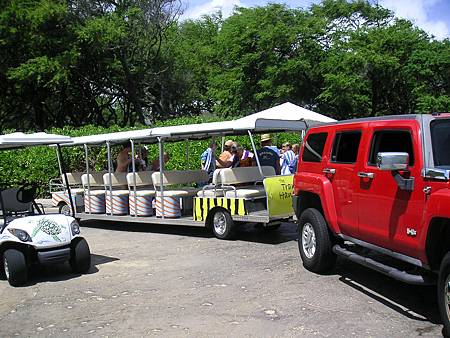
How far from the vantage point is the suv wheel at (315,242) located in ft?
23.1

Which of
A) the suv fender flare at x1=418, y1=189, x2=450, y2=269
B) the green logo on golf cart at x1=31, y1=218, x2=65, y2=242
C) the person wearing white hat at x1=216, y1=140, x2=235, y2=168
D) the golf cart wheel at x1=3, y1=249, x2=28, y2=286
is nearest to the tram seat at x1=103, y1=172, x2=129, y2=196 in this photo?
the person wearing white hat at x1=216, y1=140, x2=235, y2=168

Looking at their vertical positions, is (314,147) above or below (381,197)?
above

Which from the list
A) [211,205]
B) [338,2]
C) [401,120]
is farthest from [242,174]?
[338,2]

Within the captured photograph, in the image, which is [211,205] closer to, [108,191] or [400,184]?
[108,191]

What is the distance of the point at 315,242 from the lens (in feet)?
23.6

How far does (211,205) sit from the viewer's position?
10.4m

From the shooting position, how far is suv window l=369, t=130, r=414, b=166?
5473 millimetres

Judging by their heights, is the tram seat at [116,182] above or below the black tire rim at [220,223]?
above

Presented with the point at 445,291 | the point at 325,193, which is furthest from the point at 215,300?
the point at 445,291

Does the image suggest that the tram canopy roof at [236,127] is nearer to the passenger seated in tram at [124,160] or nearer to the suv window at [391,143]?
the passenger seated in tram at [124,160]

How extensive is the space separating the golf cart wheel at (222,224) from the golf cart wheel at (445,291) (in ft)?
18.4

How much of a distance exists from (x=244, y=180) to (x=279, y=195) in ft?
4.68

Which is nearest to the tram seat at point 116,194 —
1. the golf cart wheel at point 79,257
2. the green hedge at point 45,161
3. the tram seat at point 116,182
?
the tram seat at point 116,182

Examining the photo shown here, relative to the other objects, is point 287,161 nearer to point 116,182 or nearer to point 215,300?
point 116,182
